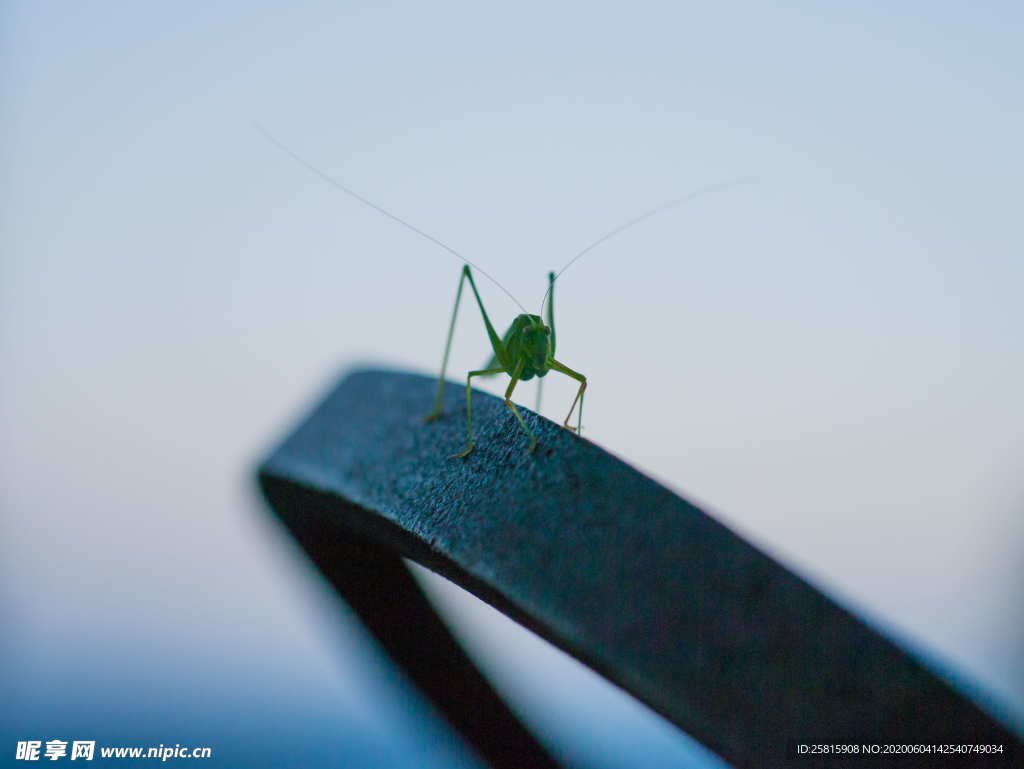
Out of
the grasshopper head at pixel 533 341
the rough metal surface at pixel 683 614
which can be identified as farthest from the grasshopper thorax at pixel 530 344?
the rough metal surface at pixel 683 614

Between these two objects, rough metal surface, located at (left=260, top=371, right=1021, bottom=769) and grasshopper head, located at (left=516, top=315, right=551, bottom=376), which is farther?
grasshopper head, located at (left=516, top=315, right=551, bottom=376)

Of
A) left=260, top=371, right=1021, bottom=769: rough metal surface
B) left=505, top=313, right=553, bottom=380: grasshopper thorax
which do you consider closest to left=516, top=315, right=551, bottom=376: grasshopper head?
left=505, top=313, right=553, bottom=380: grasshopper thorax

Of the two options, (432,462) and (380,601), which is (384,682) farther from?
(432,462)

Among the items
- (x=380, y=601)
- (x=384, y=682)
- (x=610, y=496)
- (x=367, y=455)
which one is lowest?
(x=384, y=682)

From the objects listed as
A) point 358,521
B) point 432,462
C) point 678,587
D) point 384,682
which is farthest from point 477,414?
point 384,682

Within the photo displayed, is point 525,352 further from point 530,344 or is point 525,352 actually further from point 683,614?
point 683,614

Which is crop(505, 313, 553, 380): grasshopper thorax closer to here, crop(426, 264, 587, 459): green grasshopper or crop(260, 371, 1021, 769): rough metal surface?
crop(426, 264, 587, 459): green grasshopper
